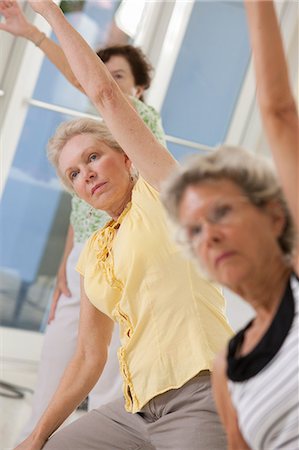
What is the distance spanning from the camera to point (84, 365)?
7.71 feet

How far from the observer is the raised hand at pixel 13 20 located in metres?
2.92

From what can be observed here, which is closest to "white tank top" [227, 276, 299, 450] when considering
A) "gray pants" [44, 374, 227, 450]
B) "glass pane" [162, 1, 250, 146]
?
"gray pants" [44, 374, 227, 450]

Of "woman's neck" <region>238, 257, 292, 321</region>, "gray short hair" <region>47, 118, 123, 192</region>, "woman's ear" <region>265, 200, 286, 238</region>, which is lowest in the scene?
"woman's neck" <region>238, 257, 292, 321</region>

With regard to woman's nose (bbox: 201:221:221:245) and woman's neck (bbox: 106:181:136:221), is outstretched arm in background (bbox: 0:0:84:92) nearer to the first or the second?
woman's neck (bbox: 106:181:136:221)

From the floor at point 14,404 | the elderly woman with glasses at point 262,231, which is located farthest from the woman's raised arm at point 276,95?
the floor at point 14,404

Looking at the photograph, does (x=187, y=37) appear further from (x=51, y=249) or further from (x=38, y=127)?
(x=51, y=249)

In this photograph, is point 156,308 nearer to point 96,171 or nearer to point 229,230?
point 96,171

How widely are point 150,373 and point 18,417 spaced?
7.26 ft

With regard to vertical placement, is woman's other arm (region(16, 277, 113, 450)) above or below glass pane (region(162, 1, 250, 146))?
below

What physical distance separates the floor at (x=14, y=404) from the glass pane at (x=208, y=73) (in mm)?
1706

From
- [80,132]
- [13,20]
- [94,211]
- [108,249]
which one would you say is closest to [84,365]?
[108,249]

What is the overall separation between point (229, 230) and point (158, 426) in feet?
2.97

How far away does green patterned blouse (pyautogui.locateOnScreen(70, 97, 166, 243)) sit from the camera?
326 cm

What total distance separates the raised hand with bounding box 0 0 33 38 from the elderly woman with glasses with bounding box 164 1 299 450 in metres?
1.73
